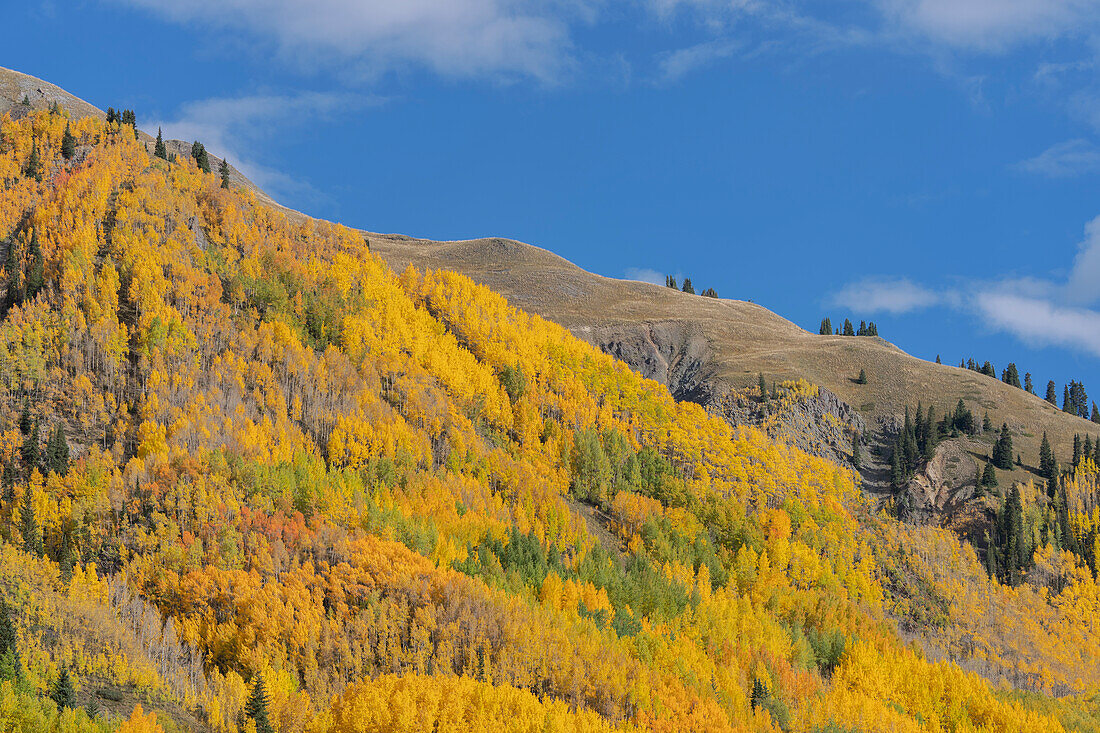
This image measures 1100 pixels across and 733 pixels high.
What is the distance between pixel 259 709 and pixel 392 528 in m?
36.0

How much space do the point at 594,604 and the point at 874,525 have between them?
70.6 m

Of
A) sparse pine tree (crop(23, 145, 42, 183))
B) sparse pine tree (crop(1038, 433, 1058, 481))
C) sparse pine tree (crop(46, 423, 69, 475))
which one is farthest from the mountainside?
sparse pine tree (crop(1038, 433, 1058, 481))

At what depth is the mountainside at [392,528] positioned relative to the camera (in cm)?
9694

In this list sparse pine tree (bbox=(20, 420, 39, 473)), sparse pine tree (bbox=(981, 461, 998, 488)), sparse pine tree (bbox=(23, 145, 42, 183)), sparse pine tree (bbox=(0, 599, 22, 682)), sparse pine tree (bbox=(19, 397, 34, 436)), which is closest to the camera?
sparse pine tree (bbox=(0, 599, 22, 682))

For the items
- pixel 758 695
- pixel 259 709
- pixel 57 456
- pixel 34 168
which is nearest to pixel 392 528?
pixel 259 709

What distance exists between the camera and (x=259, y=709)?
276ft

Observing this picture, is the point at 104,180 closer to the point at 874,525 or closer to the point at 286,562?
the point at 286,562

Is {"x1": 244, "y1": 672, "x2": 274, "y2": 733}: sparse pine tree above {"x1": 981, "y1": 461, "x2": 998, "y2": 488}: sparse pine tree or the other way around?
the other way around

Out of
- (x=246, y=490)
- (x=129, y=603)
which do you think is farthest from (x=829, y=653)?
(x=129, y=603)

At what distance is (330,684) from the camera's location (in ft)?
325

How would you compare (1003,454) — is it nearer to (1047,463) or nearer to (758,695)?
(1047,463)

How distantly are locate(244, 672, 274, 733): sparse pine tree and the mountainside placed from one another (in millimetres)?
1208

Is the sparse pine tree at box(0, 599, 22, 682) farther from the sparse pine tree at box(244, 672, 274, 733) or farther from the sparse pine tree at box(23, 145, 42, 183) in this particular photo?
the sparse pine tree at box(23, 145, 42, 183)

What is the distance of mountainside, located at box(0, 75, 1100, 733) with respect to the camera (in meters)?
96.9
